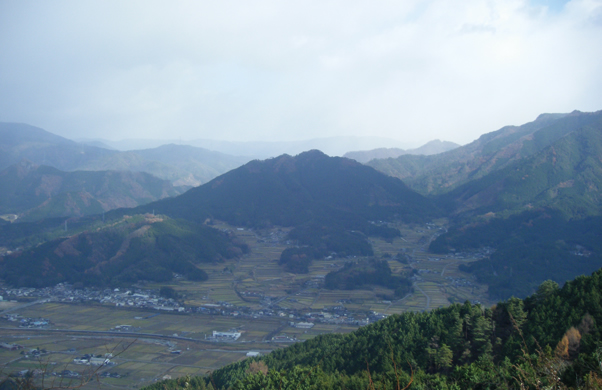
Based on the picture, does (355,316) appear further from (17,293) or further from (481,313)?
(17,293)

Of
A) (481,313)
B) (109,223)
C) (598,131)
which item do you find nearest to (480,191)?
(598,131)

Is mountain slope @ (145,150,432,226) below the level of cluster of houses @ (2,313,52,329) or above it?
above

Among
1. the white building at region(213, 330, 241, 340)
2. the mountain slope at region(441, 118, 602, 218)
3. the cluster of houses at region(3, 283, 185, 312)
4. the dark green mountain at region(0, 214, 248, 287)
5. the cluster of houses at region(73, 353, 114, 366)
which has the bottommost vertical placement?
the white building at region(213, 330, 241, 340)

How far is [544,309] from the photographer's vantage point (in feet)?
55.7

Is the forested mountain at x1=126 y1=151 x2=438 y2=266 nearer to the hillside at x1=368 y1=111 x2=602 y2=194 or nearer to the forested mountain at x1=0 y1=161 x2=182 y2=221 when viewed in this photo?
the hillside at x1=368 y1=111 x2=602 y2=194

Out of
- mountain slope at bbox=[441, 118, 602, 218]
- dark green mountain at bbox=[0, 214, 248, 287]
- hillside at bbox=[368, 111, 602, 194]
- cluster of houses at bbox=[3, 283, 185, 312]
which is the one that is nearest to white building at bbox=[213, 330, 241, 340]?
cluster of houses at bbox=[3, 283, 185, 312]

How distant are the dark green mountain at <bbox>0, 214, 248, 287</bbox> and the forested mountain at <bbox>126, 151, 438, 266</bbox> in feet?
44.6

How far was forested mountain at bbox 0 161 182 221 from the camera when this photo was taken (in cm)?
10175

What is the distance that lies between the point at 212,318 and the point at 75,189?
315ft

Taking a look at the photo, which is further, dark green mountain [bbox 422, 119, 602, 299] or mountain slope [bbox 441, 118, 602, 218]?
mountain slope [bbox 441, 118, 602, 218]

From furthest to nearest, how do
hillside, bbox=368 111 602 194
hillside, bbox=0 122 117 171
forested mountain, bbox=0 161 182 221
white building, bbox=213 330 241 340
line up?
hillside, bbox=0 122 117 171
forested mountain, bbox=0 161 182 221
hillside, bbox=368 111 602 194
white building, bbox=213 330 241 340

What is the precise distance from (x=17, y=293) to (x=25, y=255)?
8282 millimetres

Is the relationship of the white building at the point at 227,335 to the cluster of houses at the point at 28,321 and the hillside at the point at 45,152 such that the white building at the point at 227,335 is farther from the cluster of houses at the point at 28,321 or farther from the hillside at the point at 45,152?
the hillside at the point at 45,152

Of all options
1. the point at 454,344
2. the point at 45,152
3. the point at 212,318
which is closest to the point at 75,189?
the point at 45,152
